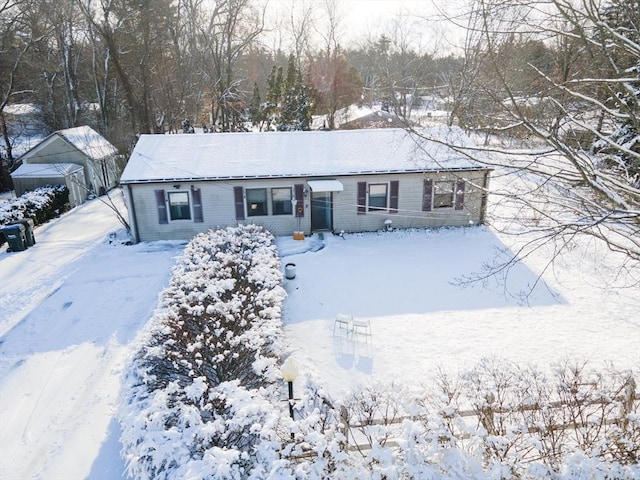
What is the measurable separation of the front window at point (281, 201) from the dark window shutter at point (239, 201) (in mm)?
1081

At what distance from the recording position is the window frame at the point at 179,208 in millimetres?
15109

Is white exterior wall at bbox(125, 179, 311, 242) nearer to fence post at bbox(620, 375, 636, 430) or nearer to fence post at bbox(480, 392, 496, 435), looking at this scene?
fence post at bbox(480, 392, 496, 435)

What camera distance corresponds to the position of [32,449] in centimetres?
664

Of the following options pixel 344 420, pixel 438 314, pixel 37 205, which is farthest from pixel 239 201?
pixel 344 420

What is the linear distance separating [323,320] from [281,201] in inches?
253

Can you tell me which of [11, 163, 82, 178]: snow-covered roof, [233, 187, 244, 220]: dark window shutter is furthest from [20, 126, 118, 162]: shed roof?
[233, 187, 244, 220]: dark window shutter

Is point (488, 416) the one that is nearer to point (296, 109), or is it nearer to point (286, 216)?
point (286, 216)

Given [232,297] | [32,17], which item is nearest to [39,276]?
[232,297]

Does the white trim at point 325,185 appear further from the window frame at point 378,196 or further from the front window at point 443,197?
the front window at point 443,197

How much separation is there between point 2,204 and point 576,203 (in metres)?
18.7

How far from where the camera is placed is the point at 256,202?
50.6 ft

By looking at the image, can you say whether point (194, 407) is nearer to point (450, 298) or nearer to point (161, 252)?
point (450, 298)

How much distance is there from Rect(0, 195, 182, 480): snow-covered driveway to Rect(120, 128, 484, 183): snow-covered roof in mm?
2870

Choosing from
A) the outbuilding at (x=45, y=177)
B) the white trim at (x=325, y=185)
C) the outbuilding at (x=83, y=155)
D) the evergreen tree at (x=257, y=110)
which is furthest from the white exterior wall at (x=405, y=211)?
the evergreen tree at (x=257, y=110)
